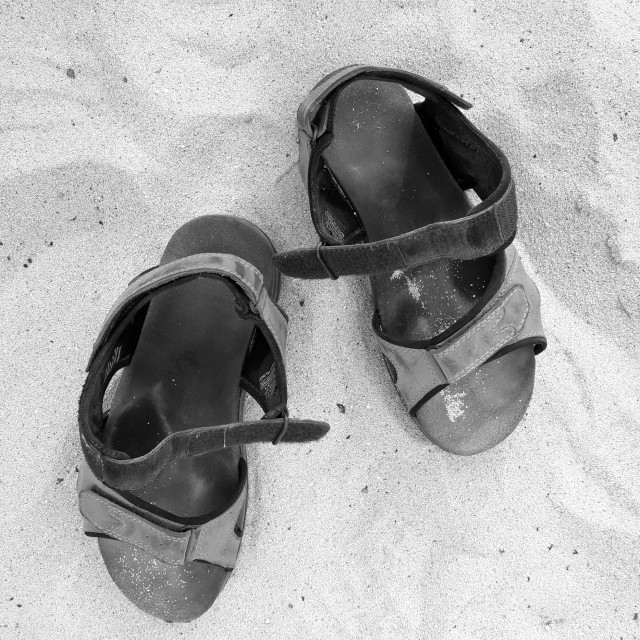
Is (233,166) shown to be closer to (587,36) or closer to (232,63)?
(232,63)

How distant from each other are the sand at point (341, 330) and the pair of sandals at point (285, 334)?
11 centimetres

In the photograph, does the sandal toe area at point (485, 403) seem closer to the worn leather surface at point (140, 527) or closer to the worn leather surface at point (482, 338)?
the worn leather surface at point (482, 338)

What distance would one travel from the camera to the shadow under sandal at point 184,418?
4.03 ft

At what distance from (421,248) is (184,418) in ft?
2.07

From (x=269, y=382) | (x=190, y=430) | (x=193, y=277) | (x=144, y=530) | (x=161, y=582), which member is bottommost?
(x=161, y=582)

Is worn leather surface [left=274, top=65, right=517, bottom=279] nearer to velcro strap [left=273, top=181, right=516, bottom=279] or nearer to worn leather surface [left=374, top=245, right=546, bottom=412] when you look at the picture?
velcro strap [left=273, top=181, right=516, bottom=279]

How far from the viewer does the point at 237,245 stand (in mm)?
1372

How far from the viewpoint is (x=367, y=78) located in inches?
48.3

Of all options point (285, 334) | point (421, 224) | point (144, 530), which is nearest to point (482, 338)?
point (421, 224)

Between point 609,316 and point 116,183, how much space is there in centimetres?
119

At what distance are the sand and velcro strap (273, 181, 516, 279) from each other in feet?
1.06

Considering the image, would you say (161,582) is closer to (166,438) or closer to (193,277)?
(166,438)

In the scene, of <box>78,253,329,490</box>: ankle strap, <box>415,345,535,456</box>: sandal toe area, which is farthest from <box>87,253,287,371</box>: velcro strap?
<box>415,345,535,456</box>: sandal toe area

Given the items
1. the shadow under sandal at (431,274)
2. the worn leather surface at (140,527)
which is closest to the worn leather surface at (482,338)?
the shadow under sandal at (431,274)
